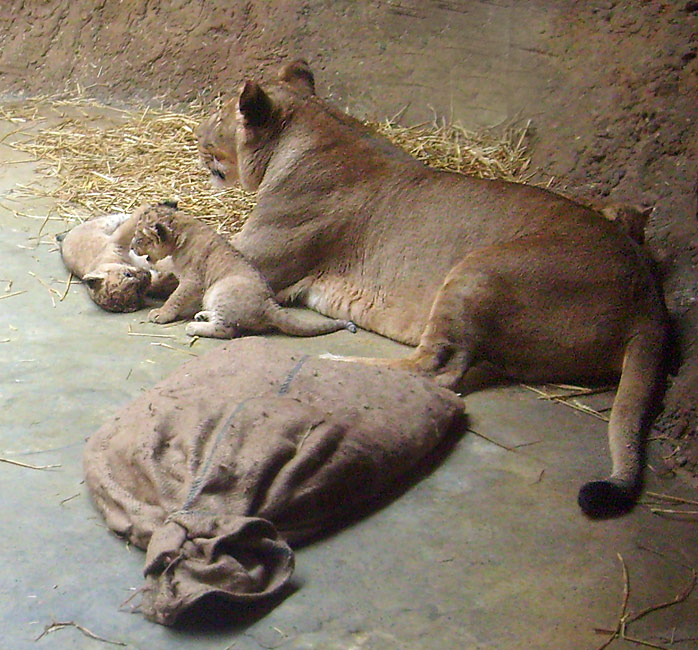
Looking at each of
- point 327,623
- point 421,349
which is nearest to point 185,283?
point 421,349

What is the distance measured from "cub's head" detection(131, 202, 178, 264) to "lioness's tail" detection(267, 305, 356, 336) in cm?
84

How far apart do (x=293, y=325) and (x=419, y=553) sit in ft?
7.44

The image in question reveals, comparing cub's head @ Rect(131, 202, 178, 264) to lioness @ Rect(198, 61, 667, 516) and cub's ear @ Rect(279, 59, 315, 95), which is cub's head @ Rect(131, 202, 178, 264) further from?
cub's ear @ Rect(279, 59, 315, 95)

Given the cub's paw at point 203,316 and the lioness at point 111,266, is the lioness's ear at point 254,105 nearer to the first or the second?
the lioness at point 111,266

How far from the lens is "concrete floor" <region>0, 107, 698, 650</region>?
3236 millimetres

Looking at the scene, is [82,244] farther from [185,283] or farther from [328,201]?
[328,201]

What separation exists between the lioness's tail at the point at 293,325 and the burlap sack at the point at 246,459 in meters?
1.05

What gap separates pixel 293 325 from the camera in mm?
5715

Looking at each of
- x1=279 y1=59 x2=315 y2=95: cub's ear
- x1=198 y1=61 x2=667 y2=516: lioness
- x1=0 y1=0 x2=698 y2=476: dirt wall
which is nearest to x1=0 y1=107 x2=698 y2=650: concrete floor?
x1=198 y1=61 x2=667 y2=516: lioness

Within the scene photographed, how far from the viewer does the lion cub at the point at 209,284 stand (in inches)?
224

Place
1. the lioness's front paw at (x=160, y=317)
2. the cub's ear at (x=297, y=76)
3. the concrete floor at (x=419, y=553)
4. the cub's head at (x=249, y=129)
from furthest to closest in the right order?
the cub's ear at (x=297, y=76) < the cub's head at (x=249, y=129) < the lioness's front paw at (x=160, y=317) < the concrete floor at (x=419, y=553)

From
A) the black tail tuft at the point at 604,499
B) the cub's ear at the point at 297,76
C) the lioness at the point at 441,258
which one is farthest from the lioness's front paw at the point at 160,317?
the black tail tuft at the point at 604,499

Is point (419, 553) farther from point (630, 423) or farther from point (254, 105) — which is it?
point (254, 105)

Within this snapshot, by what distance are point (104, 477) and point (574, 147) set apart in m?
4.65
